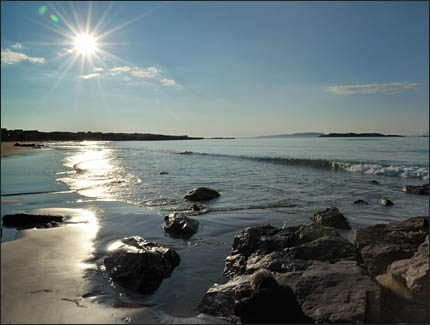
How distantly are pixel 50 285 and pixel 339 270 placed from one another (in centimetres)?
380

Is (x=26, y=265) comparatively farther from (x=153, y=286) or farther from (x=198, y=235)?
(x=198, y=235)

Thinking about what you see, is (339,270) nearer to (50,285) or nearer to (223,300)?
(223,300)

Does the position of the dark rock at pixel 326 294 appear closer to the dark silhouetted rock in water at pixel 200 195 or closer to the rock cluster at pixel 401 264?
the rock cluster at pixel 401 264

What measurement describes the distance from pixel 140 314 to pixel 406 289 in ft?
10.4

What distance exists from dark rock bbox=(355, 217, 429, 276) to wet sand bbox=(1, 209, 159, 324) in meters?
3.39

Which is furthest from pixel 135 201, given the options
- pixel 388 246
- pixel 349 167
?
pixel 349 167

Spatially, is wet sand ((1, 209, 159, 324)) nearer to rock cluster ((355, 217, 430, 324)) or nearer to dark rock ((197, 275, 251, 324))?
dark rock ((197, 275, 251, 324))

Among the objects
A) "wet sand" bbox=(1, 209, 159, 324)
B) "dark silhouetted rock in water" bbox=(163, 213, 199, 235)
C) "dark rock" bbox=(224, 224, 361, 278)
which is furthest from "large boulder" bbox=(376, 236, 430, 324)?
"dark silhouetted rock in water" bbox=(163, 213, 199, 235)

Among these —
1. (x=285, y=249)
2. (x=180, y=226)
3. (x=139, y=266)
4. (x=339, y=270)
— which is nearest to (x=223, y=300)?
(x=139, y=266)

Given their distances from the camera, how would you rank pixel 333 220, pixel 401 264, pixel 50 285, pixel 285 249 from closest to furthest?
pixel 50 285 → pixel 401 264 → pixel 285 249 → pixel 333 220

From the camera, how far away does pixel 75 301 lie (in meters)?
3.30

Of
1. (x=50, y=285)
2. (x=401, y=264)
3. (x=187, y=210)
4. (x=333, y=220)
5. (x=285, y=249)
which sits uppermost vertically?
(x=401, y=264)

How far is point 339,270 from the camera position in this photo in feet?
12.5

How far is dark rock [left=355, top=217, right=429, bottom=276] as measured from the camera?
168 inches
